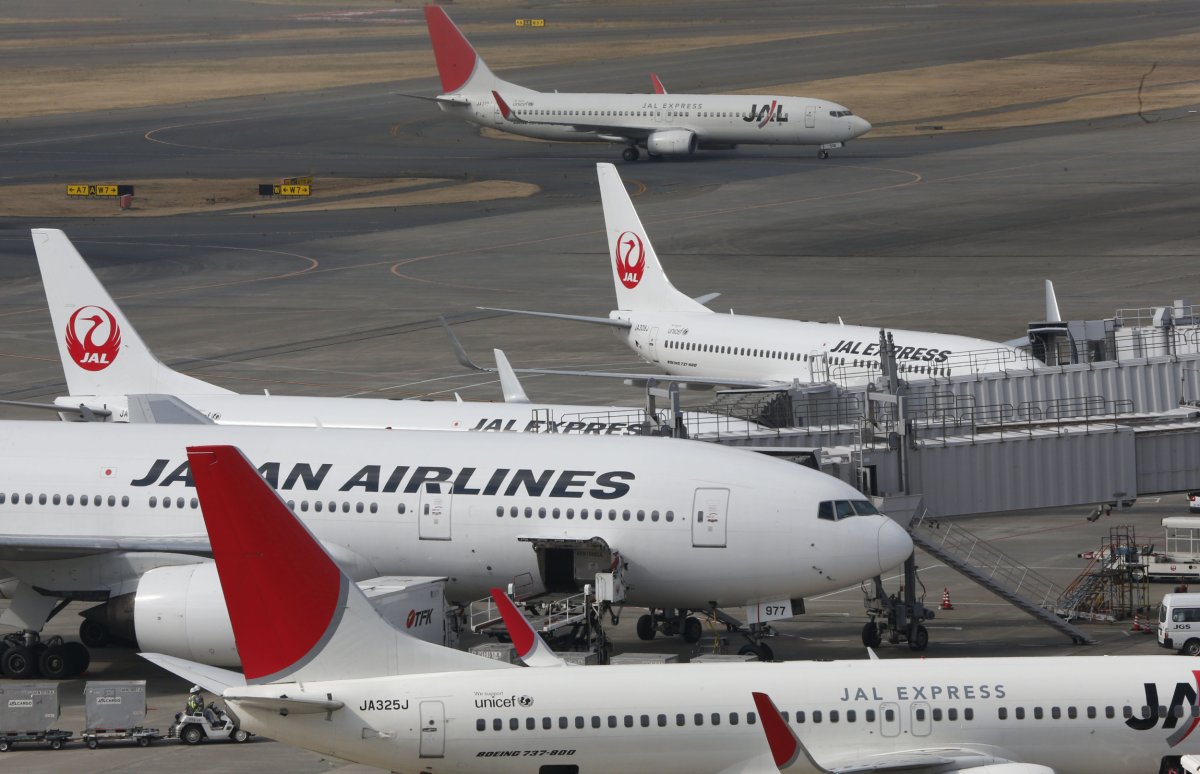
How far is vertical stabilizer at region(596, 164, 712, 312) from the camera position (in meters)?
65.9

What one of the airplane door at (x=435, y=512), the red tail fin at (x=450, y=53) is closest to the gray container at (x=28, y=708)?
the airplane door at (x=435, y=512)

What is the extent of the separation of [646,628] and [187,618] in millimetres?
10200

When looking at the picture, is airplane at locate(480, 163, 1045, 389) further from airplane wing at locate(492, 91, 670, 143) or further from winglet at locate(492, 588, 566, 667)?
airplane wing at locate(492, 91, 670, 143)

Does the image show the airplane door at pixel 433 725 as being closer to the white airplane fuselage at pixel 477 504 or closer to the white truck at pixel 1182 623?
the white airplane fuselage at pixel 477 504

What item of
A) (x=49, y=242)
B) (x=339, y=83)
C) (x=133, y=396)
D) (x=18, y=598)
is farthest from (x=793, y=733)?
(x=339, y=83)

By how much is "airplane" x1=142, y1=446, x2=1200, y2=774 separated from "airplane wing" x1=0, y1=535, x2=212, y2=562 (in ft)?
36.1

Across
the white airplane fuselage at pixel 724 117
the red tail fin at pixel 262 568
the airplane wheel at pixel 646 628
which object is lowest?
the airplane wheel at pixel 646 628

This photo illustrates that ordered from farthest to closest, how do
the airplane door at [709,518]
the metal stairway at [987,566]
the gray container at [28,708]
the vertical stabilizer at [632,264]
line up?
the vertical stabilizer at [632,264]
the metal stairway at [987,566]
the airplane door at [709,518]
the gray container at [28,708]

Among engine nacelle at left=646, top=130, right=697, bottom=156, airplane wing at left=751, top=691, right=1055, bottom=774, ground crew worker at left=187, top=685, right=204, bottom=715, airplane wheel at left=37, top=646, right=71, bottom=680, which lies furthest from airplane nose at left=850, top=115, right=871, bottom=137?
airplane wing at left=751, top=691, right=1055, bottom=774

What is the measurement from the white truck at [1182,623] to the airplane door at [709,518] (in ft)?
30.7

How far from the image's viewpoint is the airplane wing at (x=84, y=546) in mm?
39281

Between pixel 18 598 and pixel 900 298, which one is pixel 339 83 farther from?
pixel 18 598

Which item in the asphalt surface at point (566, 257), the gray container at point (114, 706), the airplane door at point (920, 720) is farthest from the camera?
the asphalt surface at point (566, 257)

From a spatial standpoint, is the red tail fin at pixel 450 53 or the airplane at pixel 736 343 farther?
the red tail fin at pixel 450 53
